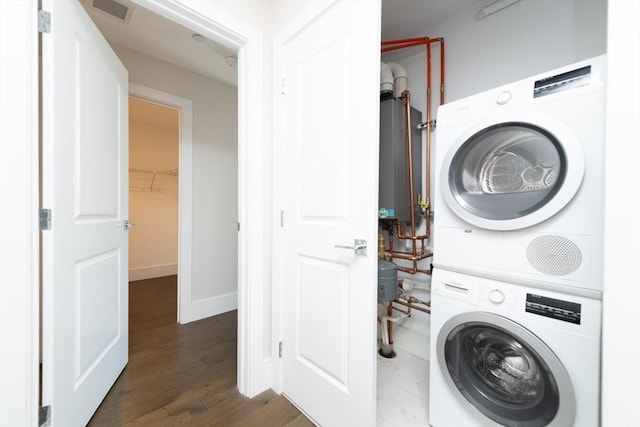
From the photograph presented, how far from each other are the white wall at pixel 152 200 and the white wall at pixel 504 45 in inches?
139

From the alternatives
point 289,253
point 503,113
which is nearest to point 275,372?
point 289,253

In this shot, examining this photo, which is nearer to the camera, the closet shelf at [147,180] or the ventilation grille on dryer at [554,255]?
the ventilation grille on dryer at [554,255]

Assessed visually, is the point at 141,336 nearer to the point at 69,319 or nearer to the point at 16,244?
the point at 69,319

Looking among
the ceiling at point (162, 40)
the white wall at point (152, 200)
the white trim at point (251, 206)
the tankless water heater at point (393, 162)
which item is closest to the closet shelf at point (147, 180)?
the white wall at point (152, 200)

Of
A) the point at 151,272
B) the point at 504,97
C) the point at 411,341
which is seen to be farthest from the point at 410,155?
the point at 151,272

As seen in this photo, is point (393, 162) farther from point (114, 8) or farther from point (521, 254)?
point (114, 8)

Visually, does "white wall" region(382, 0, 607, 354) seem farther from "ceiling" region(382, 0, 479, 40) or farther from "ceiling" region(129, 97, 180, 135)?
"ceiling" region(129, 97, 180, 135)

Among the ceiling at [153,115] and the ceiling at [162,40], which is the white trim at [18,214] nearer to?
the ceiling at [162,40]

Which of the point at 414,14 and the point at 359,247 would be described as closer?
the point at 359,247

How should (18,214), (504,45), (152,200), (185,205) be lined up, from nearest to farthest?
(18,214) → (504,45) → (185,205) → (152,200)

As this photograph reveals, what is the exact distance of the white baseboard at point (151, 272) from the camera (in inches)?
144

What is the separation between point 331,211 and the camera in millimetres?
1181

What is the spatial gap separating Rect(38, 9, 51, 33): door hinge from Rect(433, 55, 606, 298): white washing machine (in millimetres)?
1668

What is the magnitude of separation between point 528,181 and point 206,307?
2727 millimetres
